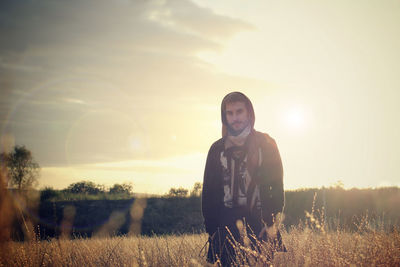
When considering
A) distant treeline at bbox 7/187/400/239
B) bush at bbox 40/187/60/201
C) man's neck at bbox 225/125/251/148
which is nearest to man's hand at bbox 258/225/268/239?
man's neck at bbox 225/125/251/148

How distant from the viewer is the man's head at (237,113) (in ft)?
14.5

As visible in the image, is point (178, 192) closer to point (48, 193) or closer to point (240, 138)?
point (48, 193)

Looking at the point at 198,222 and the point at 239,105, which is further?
the point at 198,222

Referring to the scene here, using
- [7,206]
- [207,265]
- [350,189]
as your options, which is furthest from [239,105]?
[350,189]

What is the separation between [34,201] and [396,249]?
24670 millimetres

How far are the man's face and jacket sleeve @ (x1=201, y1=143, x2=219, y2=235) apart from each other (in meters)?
0.46

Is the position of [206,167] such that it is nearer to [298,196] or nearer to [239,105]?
[239,105]

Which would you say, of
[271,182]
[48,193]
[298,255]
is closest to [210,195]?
[271,182]

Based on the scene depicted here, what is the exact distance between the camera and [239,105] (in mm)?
4438

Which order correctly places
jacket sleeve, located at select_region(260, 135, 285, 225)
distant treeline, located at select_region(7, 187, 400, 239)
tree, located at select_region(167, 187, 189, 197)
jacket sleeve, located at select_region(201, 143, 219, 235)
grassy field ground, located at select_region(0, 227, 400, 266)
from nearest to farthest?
grassy field ground, located at select_region(0, 227, 400, 266) < jacket sleeve, located at select_region(260, 135, 285, 225) < jacket sleeve, located at select_region(201, 143, 219, 235) < distant treeline, located at select_region(7, 187, 400, 239) < tree, located at select_region(167, 187, 189, 197)

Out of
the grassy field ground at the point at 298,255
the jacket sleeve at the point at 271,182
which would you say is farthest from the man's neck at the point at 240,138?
the grassy field ground at the point at 298,255

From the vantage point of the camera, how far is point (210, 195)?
443 centimetres

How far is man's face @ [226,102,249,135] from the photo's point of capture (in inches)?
173

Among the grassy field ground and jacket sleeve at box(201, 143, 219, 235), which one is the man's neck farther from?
the grassy field ground
